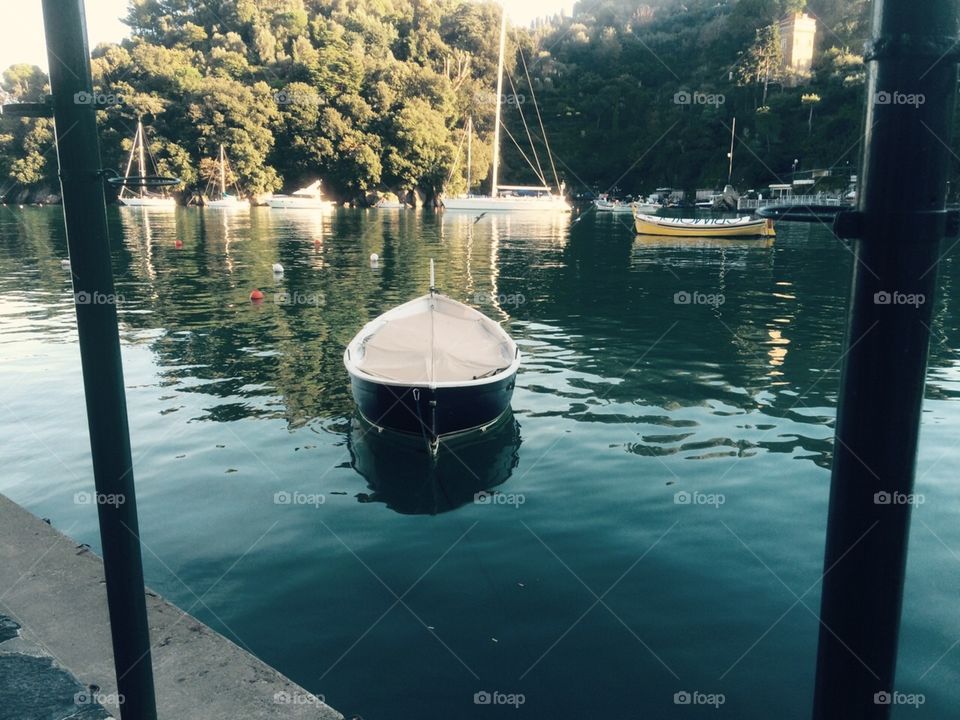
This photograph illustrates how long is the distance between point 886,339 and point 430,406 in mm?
8073

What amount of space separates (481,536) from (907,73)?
701 cm

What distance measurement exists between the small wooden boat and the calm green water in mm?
560

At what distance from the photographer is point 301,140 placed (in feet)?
323

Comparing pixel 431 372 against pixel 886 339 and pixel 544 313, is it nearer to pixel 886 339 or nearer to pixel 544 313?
pixel 886 339

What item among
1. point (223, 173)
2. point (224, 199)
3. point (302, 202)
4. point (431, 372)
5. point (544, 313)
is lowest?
point (544, 313)

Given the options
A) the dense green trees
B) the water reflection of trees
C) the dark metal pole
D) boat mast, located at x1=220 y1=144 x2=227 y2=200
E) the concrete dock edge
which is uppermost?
the dense green trees

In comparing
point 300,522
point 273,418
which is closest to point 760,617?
point 300,522

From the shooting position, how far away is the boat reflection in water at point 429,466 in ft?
30.9

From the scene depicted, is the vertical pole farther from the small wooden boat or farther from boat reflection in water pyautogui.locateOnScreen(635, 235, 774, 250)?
boat reflection in water pyautogui.locateOnScreen(635, 235, 774, 250)

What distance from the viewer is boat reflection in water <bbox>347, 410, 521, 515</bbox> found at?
9.41 meters

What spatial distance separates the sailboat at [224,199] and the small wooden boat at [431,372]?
84.2 m

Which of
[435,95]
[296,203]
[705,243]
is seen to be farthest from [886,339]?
[435,95]

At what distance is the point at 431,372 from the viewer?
33.7 ft

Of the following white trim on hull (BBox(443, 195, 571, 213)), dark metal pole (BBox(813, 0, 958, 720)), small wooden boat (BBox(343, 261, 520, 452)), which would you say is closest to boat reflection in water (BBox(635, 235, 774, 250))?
white trim on hull (BBox(443, 195, 571, 213))
